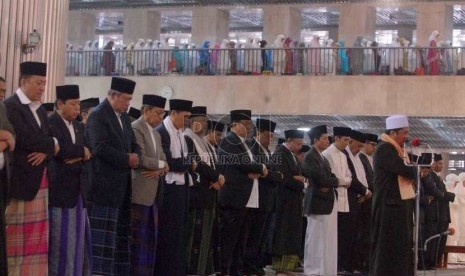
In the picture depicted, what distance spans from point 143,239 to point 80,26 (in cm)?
1862

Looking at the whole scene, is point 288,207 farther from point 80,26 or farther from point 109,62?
point 80,26

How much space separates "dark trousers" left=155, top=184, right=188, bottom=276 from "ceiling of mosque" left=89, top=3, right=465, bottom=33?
16.5 metres

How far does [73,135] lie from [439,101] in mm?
14056

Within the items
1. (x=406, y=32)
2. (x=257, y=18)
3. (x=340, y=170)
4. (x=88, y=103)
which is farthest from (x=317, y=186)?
(x=406, y=32)

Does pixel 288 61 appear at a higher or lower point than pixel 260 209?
higher

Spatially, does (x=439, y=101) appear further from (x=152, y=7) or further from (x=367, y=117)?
(x=152, y=7)

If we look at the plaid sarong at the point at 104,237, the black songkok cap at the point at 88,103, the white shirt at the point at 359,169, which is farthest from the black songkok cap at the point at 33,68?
the white shirt at the point at 359,169

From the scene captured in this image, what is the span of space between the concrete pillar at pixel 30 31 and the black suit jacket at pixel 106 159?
1.99 metres

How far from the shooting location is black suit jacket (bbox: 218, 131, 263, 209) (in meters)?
9.92

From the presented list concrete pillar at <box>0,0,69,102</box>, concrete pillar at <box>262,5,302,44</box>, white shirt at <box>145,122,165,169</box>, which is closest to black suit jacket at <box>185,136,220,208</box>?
white shirt at <box>145,122,165,169</box>

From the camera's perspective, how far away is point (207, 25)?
977 inches

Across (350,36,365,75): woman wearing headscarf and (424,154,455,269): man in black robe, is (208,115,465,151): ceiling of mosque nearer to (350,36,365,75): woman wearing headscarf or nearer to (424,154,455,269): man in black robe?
(350,36,365,75): woman wearing headscarf

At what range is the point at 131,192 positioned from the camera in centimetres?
804

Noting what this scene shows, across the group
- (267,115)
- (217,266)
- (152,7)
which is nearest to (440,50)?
(267,115)
